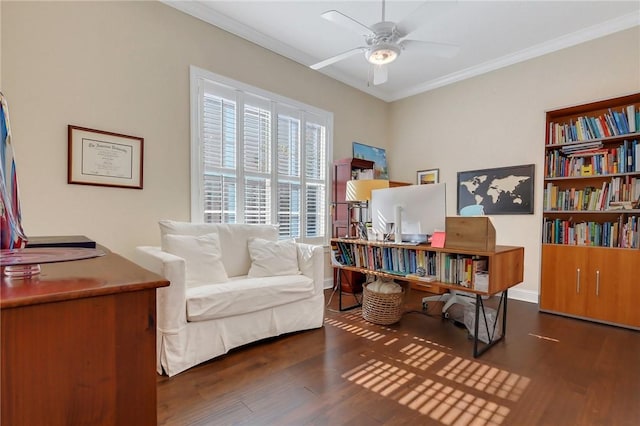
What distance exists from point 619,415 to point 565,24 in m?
3.56

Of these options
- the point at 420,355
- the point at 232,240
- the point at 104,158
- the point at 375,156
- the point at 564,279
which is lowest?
the point at 420,355

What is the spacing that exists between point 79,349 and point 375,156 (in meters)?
4.70

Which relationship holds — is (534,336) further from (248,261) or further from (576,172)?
(248,261)

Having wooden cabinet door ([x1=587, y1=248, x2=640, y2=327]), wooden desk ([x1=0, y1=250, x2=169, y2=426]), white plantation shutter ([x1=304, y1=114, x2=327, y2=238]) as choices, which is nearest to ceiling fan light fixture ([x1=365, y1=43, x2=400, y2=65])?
white plantation shutter ([x1=304, y1=114, x2=327, y2=238])

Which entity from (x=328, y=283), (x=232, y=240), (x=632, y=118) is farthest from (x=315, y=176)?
(x=632, y=118)

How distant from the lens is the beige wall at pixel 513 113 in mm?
3281

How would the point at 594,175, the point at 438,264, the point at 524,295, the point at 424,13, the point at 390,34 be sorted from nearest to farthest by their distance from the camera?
the point at 424,13
the point at 390,34
the point at 438,264
the point at 594,175
the point at 524,295

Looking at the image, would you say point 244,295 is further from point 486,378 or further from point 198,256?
point 486,378

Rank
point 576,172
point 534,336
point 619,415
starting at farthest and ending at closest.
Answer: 1. point 576,172
2. point 534,336
3. point 619,415

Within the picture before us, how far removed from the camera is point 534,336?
2.67 meters

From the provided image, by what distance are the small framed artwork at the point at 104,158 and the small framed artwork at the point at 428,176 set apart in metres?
3.76

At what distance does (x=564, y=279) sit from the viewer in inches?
126

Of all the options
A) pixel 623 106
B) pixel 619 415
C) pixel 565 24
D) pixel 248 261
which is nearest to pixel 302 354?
pixel 248 261

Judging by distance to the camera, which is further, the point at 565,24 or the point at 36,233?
the point at 565,24
